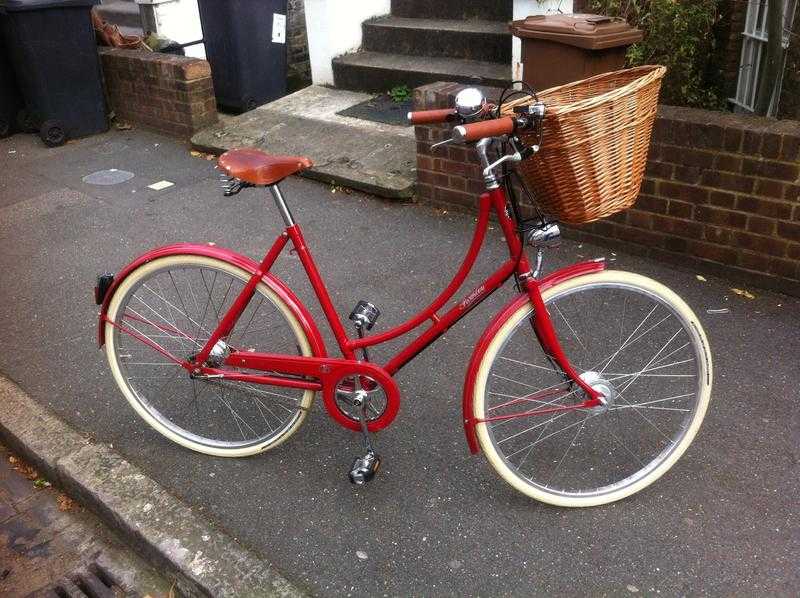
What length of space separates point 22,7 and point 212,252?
17.1 ft

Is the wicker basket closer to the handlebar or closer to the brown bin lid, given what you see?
the handlebar

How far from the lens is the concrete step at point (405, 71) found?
646 cm

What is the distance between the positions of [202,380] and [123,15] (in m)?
9.66

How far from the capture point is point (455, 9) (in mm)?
7207

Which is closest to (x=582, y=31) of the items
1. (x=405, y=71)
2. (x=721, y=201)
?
(x=721, y=201)

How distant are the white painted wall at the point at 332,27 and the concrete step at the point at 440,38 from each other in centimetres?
11

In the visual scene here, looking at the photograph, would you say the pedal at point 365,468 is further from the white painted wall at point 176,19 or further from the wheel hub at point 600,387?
the white painted wall at point 176,19

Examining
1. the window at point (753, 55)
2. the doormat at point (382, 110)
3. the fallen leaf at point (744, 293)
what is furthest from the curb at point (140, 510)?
the window at point (753, 55)

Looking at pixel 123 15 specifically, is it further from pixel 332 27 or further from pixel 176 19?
pixel 332 27

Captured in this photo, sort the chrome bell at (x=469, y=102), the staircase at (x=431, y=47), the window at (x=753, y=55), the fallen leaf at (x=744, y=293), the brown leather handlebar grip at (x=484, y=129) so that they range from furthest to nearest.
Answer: the staircase at (x=431, y=47) < the window at (x=753, y=55) < the fallen leaf at (x=744, y=293) < the chrome bell at (x=469, y=102) < the brown leather handlebar grip at (x=484, y=129)

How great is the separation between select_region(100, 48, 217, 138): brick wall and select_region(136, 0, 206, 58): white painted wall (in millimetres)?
1706

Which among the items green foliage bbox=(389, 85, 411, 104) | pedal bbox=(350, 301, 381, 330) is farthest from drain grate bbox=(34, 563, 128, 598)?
green foliage bbox=(389, 85, 411, 104)

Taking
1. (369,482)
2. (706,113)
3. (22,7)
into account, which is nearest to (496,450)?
(369,482)

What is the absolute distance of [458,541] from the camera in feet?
8.75
